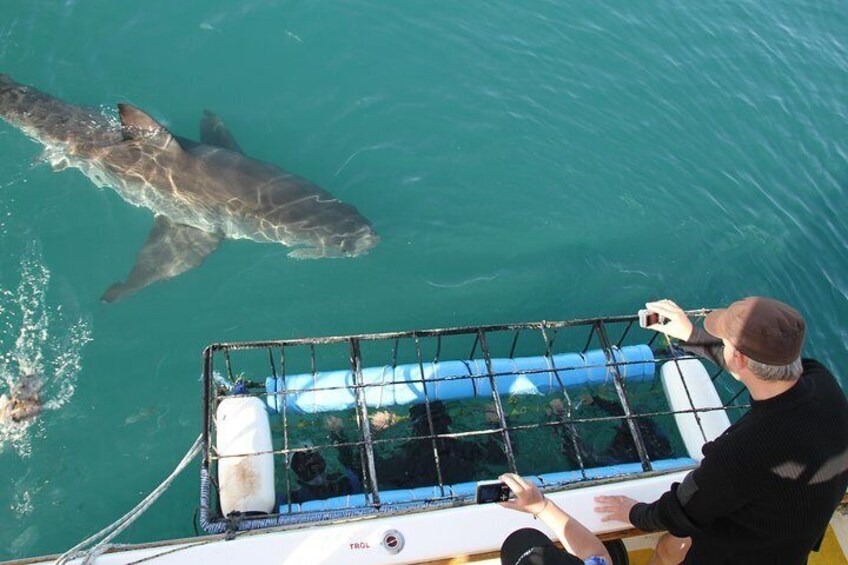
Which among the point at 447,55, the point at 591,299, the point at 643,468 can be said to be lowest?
the point at 643,468

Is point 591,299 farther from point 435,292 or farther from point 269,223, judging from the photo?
point 269,223

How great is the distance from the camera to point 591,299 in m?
8.95

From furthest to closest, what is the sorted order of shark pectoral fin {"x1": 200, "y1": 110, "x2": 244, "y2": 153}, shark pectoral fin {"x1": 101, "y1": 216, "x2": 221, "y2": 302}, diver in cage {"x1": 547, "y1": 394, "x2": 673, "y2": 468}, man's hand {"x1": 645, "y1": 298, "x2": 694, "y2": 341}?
shark pectoral fin {"x1": 200, "y1": 110, "x2": 244, "y2": 153} → shark pectoral fin {"x1": 101, "y1": 216, "x2": 221, "y2": 302} → diver in cage {"x1": 547, "y1": 394, "x2": 673, "y2": 468} → man's hand {"x1": 645, "y1": 298, "x2": 694, "y2": 341}

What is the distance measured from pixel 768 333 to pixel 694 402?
4.00 meters

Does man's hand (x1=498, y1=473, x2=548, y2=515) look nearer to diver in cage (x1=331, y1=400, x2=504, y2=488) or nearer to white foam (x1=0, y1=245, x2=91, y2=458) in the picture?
diver in cage (x1=331, y1=400, x2=504, y2=488)

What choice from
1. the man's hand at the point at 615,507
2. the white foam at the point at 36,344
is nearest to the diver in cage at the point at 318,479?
the man's hand at the point at 615,507

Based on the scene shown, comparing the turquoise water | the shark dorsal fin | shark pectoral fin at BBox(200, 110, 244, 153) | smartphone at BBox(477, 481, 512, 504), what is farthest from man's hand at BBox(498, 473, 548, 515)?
shark pectoral fin at BBox(200, 110, 244, 153)

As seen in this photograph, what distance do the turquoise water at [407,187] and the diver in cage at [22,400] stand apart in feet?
0.55

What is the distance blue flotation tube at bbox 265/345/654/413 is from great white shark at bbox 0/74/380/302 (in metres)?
2.29

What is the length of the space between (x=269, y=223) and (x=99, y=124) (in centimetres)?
291

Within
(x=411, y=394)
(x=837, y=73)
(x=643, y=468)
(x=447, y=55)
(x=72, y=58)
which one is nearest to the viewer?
(x=643, y=468)

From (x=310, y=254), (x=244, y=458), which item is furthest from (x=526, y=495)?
(x=310, y=254)

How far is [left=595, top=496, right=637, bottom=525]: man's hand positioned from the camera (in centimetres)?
473

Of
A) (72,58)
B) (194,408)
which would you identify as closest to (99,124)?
(72,58)
